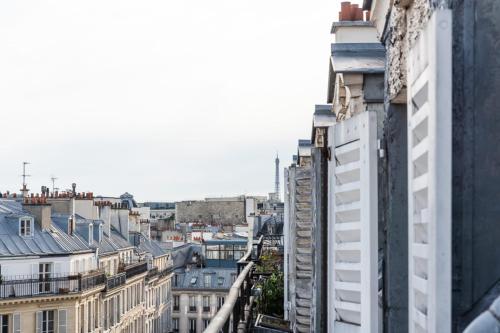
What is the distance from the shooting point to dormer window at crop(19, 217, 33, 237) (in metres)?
30.9

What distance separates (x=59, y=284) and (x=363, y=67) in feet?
90.6

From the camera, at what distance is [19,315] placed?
29.6m

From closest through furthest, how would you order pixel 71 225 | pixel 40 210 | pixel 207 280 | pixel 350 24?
pixel 350 24
pixel 40 210
pixel 71 225
pixel 207 280

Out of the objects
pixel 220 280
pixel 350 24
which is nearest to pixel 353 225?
pixel 350 24

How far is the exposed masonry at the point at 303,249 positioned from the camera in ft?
25.0

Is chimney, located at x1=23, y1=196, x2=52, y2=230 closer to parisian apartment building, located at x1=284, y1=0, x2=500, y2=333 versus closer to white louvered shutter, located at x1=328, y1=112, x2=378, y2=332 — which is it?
parisian apartment building, located at x1=284, y1=0, x2=500, y2=333

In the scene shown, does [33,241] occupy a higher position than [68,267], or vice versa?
[33,241]

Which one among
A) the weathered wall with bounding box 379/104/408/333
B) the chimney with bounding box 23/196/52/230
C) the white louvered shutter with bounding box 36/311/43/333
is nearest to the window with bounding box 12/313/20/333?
the white louvered shutter with bounding box 36/311/43/333

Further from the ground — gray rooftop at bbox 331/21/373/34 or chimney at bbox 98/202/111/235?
gray rooftop at bbox 331/21/373/34

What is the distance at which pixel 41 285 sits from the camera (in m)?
30.1

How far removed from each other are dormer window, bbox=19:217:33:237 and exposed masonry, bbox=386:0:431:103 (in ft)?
94.5

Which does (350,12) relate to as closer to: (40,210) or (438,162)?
(438,162)

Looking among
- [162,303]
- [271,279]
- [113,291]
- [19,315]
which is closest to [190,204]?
[162,303]

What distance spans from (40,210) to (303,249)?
25.6 m
